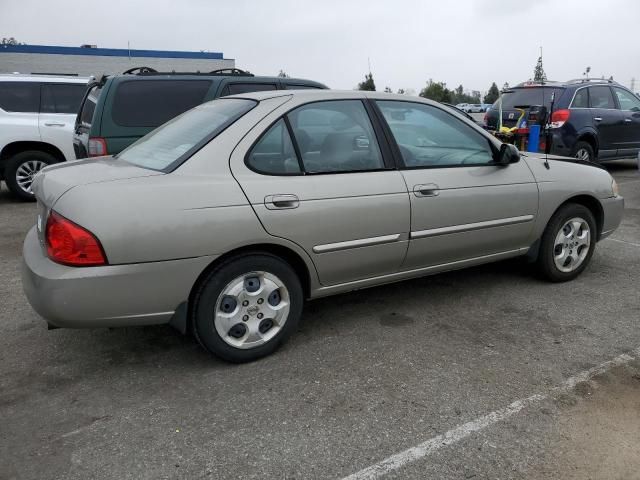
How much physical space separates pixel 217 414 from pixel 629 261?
4263 millimetres

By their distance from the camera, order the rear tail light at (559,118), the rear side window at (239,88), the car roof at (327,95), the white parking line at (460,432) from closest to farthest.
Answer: the white parking line at (460,432) → the car roof at (327,95) → the rear side window at (239,88) → the rear tail light at (559,118)

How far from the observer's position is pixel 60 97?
836 cm

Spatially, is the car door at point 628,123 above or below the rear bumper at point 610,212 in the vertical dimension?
above

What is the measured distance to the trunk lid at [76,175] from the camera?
2859 millimetres

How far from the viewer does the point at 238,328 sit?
121 inches

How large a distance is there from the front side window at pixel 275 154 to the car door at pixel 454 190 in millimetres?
768

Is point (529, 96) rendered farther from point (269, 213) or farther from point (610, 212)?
point (269, 213)

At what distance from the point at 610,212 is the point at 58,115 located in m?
7.64

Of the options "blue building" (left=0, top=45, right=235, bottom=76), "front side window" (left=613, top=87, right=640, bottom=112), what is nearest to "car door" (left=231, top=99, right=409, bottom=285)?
"front side window" (left=613, top=87, right=640, bottom=112)

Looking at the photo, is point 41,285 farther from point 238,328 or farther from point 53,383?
point 238,328

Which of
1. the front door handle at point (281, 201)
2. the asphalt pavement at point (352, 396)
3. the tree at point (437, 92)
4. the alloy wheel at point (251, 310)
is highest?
the tree at point (437, 92)

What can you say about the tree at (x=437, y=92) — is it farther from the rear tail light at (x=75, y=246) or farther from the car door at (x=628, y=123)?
the rear tail light at (x=75, y=246)

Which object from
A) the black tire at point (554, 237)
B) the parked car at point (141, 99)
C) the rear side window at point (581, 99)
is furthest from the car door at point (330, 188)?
the rear side window at point (581, 99)

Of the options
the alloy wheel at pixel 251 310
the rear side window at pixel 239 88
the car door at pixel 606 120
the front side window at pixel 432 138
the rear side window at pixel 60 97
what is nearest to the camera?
the alloy wheel at pixel 251 310
